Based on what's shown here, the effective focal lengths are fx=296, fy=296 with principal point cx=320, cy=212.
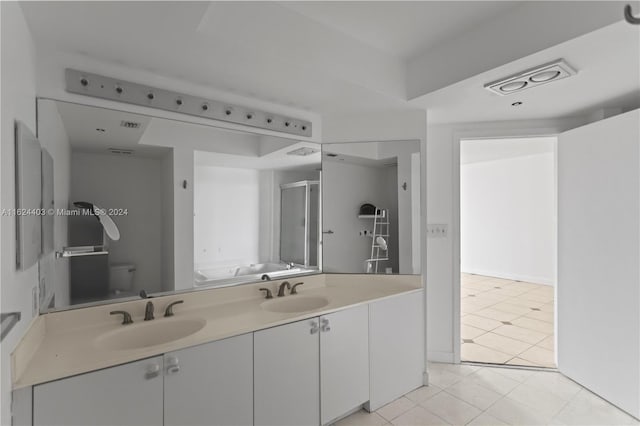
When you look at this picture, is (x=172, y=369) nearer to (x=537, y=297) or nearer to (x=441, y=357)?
(x=441, y=357)

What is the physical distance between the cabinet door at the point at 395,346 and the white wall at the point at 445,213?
515 millimetres

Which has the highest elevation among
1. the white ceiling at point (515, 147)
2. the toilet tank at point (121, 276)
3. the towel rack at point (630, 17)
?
the white ceiling at point (515, 147)

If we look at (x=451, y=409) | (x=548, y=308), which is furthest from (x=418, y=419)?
(x=548, y=308)

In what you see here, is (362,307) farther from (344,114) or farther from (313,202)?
(344,114)

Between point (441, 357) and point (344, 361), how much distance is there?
4.65ft

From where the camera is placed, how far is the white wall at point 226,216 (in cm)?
209

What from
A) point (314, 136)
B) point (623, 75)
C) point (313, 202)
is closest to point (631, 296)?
point (623, 75)

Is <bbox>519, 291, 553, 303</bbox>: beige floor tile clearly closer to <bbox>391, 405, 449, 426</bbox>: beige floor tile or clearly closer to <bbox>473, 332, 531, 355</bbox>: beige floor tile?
<bbox>473, 332, 531, 355</bbox>: beige floor tile

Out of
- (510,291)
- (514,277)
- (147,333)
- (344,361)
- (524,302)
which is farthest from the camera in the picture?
(514,277)

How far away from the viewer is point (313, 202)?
2.65 m

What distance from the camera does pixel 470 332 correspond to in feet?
11.9

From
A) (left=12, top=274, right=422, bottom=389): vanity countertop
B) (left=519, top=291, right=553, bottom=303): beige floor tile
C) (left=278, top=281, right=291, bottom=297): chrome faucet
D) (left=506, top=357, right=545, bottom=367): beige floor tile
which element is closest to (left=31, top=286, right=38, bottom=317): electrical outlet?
(left=12, top=274, right=422, bottom=389): vanity countertop

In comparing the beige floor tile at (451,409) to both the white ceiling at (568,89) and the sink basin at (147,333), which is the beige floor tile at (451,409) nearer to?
the sink basin at (147,333)

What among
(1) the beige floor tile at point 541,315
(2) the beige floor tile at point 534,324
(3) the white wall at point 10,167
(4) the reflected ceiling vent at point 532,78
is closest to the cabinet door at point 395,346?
(4) the reflected ceiling vent at point 532,78
